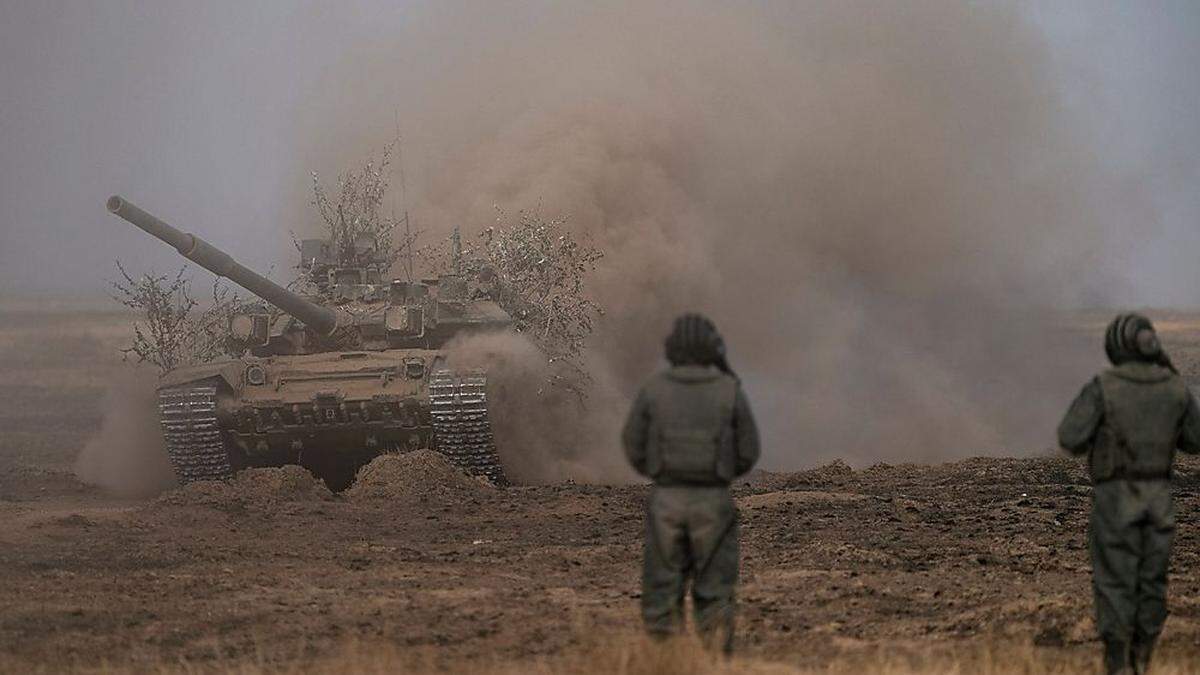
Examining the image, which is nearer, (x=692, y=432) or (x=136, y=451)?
(x=692, y=432)

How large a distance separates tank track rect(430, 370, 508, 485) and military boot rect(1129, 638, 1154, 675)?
9.77m

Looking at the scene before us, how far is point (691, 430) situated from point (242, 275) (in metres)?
11.8

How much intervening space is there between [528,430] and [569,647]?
1110 cm

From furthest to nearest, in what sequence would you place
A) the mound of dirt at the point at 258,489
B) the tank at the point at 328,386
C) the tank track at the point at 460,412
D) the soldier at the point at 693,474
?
the tank at the point at 328,386
the tank track at the point at 460,412
the mound of dirt at the point at 258,489
the soldier at the point at 693,474

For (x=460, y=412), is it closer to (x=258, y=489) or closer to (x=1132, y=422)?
(x=258, y=489)

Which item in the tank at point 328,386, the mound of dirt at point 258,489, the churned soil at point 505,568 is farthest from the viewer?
the tank at point 328,386

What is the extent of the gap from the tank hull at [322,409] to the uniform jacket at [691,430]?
31.0 feet

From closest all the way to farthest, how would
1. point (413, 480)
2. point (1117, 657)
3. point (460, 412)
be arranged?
point (1117, 657), point (460, 412), point (413, 480)

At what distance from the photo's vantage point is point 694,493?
346 inches

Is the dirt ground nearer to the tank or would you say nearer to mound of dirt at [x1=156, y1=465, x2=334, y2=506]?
mound of dirt at [x1=156, y1=465, x2=334, y2=506]

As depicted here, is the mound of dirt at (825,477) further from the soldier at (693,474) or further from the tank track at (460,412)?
the soldier at (693,474)

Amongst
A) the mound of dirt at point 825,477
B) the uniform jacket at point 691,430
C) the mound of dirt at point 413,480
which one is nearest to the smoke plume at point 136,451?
the mound of dirt at point 413,480

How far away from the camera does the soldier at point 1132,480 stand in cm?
908

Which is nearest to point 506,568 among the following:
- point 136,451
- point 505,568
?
point 505,568
